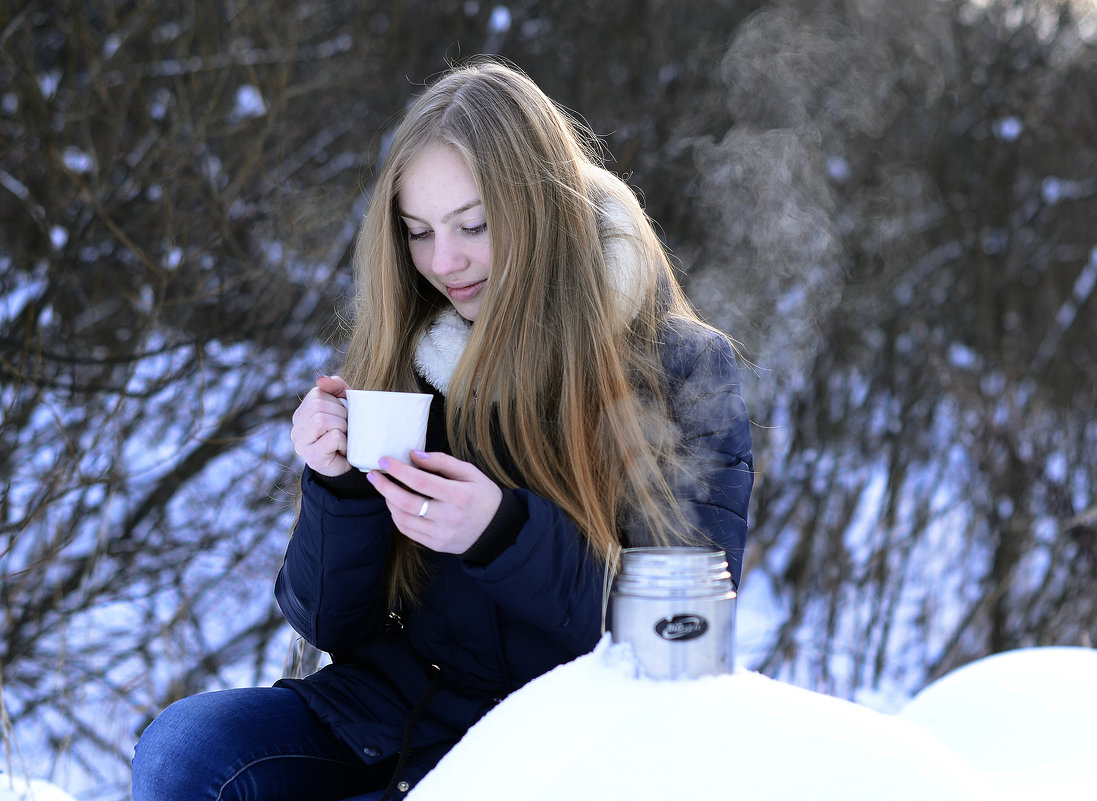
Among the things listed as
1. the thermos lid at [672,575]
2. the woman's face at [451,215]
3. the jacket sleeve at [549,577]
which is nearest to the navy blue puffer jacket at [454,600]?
the jacket sleeve at [549,577]

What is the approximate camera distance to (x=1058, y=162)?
505cm

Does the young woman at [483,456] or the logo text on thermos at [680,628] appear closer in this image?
the logo text on thermos at [680,628]

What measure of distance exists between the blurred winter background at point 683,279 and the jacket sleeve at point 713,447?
5.62ft

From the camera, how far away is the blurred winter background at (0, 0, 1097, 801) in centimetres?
346

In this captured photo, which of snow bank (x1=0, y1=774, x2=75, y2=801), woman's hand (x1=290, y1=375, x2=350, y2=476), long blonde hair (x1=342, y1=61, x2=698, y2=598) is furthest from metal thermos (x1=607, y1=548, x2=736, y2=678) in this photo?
snow bank (x1=0, y1=774, x2=75, y2=801)

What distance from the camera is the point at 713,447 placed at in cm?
170

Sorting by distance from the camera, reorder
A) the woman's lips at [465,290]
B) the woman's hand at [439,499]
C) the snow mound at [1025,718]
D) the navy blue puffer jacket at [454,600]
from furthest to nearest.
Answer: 1. the woman's lips at [465,290]
2. the snow mound at [1025,718]
3. the navy blue puffer jacket at [454,600]
4. the woman's hand at [439,499]

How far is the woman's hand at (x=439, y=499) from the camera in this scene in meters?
1.33

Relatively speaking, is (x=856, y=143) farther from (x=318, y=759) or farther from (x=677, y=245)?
(x=318, y=759)

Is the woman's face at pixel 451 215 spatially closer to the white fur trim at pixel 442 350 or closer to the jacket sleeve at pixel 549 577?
the white fur trim at pixel 442 350

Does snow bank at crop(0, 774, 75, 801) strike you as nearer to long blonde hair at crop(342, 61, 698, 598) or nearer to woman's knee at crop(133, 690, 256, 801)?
woman's knee at crop(133, 690, 256, 801)

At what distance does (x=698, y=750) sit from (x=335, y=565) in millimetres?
804

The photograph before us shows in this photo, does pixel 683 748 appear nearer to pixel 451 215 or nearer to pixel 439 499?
pixel 439 499

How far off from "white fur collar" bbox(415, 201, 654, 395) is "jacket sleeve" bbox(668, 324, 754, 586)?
135mm
